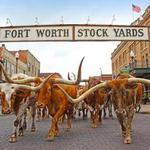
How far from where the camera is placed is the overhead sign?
13789 millimetres

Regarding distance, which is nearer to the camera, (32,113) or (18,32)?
(18,32)

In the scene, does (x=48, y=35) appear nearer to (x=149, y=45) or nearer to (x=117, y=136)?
(x=117, y=136)

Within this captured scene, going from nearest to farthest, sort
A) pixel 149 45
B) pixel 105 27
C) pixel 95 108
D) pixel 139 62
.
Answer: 1. pixel 105 27
2. pixel 95 108
3. pixel 149 45
4. pixel 139 62

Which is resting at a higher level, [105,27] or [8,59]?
[8,59]

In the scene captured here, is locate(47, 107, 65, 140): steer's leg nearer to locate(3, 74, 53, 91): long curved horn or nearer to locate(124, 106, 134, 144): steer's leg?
locate(3, 74, 53, 91): long curved horn

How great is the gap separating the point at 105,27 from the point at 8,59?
66984mm

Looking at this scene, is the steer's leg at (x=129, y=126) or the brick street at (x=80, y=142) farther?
the steer's leg at (x=129, y=126)

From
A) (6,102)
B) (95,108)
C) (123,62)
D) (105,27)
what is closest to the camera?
(6,102)

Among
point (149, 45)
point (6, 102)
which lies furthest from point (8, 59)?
point (6, 102)

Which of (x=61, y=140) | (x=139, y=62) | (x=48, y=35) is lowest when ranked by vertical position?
(x=61, y=140)

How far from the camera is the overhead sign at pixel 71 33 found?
13.8m

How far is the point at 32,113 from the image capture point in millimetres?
16047

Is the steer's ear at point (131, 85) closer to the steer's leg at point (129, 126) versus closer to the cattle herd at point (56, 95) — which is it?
the cattle herd at point (56, 95)

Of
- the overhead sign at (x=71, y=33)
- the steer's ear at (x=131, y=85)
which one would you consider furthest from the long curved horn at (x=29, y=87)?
the steer's ear at (x=131, y=85)
